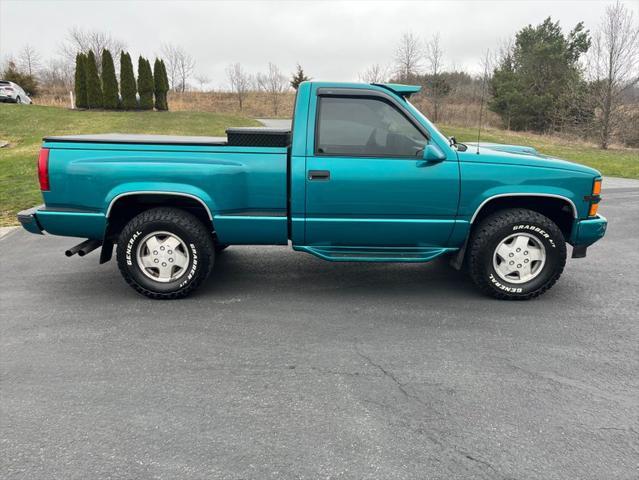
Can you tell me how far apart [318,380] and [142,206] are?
2553 millimetres

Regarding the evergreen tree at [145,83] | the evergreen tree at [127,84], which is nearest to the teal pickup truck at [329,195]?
the evergreen tree at [127,84]

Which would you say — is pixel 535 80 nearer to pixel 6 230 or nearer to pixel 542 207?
pixel 542 207

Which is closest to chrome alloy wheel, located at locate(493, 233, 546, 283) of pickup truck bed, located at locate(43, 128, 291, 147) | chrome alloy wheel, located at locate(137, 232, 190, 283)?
pickup truck bed, located at locate(43, 128, 291, 147)

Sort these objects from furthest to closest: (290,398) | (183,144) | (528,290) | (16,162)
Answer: (16,162)
(528,290)
(183,144)
(290,398)

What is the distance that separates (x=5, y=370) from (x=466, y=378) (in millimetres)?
3053

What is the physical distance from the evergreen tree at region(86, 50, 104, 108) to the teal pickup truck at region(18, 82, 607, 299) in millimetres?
29128

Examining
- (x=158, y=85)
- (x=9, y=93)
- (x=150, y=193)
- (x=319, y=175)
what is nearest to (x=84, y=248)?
(x=150, y=193)

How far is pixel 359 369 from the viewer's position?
312 cm

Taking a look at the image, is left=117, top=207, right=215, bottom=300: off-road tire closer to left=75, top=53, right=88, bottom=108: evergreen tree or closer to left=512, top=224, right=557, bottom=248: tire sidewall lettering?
left=512, top=224, right=557, bottom=248: tire sidewall lettering

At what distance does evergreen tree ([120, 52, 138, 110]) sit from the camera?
30.2 metres

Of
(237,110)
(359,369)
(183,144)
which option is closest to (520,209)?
(359,369)

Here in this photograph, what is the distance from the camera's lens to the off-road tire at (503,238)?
13.9 feet

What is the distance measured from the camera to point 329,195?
13.4 ft

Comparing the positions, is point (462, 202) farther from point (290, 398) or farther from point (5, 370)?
point (5, 370)
